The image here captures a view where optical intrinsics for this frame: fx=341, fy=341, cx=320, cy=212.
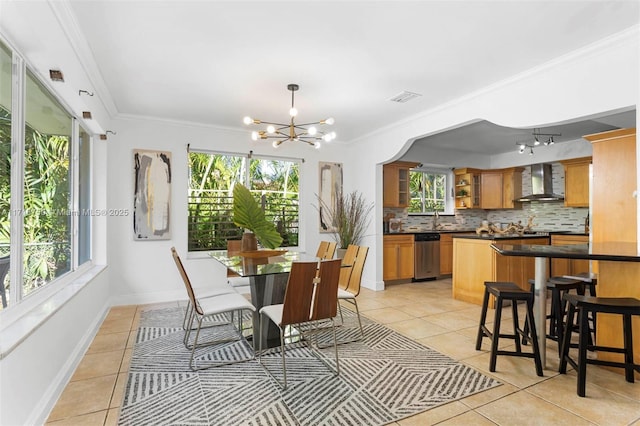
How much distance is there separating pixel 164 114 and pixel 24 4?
9.19ft

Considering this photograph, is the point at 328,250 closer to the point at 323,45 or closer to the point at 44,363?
the point at 323,45

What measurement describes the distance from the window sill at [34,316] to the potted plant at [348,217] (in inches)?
140

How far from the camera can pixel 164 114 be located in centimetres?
461

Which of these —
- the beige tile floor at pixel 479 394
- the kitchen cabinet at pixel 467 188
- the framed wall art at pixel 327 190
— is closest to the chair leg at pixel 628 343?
the beige tile floor at pixel 479 394

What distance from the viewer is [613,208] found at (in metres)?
3.14

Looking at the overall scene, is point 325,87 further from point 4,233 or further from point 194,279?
point 194,279

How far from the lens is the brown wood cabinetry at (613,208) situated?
2.62 meters

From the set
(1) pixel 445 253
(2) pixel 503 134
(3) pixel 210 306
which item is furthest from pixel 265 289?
(2) pixel 503 134

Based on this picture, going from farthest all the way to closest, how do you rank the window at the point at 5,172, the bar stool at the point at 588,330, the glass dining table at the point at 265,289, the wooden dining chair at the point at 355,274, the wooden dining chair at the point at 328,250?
1. the wooden dining chair at the point at 328,250
2. the wooden dining chair at the point at 355,274
3. the glass dining table at the point at 265,289
4. the bar stool at the point at 588,330
5. the window at the point at 5,172

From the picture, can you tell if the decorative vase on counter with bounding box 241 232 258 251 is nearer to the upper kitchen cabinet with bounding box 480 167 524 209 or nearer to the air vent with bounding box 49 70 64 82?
the air vent with bounding box 49 70 64 82

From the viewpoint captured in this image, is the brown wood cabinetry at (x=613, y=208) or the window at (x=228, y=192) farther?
the window at (x=228, y=192)

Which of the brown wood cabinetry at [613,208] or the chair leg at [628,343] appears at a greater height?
the brown wood cabinetry at [613,208]

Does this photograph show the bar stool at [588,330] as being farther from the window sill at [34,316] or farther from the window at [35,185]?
the window at [35,185]

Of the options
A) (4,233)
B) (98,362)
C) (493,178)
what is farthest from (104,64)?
(493,178)
